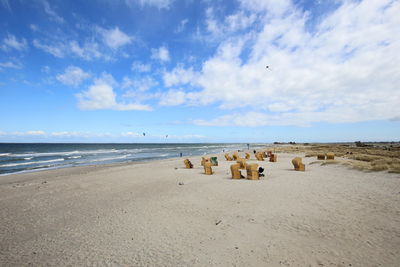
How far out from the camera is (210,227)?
526 cm

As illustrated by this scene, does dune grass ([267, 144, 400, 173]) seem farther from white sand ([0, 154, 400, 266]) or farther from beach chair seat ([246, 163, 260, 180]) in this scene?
beach chair seat ([246, 163, 260, 180])

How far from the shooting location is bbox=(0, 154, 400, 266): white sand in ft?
13.0

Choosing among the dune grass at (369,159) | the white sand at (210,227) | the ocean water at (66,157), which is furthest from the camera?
the ocean water at (66,157)

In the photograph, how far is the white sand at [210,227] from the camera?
396cm

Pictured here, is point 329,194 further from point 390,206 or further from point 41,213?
point 41,213

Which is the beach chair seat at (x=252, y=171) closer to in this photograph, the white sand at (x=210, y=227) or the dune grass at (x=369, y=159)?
the white sand at (x=210, y=227)

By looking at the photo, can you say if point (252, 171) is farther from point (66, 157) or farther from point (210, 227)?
point (66, 157)

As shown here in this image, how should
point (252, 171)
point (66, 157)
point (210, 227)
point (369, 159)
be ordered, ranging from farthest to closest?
point (66, 157), point (369, 159), point (252, 171), point (210, 227)

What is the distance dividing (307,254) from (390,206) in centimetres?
Result: 441

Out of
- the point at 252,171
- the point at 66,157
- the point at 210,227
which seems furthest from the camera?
the point at 66,157

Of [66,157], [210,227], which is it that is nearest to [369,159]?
[210,227]

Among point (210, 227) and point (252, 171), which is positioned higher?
point (252, 171)

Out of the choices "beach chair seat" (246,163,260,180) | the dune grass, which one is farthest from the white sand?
the dune grass

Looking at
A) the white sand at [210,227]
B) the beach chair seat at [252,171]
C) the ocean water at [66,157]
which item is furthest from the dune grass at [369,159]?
the ocean water at [66,157]
